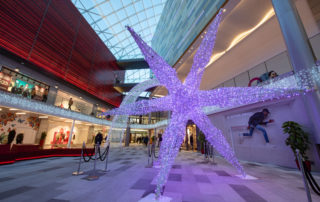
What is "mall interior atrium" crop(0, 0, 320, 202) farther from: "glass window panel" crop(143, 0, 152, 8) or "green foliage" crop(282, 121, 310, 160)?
"glass window panel" crop(143, 0, 152, 8)

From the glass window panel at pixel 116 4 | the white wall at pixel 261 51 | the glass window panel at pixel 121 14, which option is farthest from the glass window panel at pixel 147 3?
the white wall at pixel 261 51

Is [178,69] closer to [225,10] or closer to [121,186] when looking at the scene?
[225,10]

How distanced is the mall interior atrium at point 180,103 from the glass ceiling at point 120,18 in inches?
8.1

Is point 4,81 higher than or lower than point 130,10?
lower

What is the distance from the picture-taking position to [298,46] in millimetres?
4398

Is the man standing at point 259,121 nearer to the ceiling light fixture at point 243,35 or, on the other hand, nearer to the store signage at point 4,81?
the ceiling light fixture at point 243,35

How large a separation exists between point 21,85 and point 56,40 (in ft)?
17.5

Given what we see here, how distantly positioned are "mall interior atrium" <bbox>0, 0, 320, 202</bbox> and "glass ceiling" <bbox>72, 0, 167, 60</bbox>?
8.1 inches

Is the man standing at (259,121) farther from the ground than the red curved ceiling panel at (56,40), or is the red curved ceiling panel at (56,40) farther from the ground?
the red curved ceiling panel at (56,40)

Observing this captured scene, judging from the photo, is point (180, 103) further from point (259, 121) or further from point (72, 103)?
point (72, 103)

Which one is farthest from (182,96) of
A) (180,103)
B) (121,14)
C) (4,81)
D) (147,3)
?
(147,3)

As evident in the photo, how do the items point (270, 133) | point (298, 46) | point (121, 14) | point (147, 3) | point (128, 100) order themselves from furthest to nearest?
1. point (147, 3)
2. point (121, 14)
3. point (128, 100)
4. point (270, 133)
5. point (298, 46)

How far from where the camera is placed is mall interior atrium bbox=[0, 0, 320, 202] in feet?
9.35

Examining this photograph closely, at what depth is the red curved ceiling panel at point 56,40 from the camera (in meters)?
9.20
